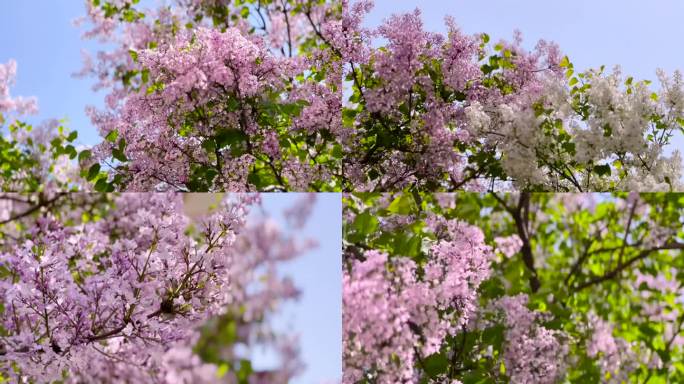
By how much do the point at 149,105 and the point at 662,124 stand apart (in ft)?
8.05

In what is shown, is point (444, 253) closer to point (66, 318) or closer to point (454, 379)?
point (454, 379)

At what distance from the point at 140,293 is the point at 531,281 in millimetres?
1064

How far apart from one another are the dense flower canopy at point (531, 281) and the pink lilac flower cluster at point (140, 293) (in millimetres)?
272

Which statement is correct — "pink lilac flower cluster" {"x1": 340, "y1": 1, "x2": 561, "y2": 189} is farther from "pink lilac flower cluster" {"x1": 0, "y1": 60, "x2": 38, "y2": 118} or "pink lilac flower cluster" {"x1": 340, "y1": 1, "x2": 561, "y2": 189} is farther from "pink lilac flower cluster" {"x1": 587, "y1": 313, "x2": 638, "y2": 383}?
"pink lilac flower cluster" {"x1": 0, "y1": 60, "x2": 38, "y2": 118}

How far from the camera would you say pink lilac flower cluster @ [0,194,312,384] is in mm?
1800

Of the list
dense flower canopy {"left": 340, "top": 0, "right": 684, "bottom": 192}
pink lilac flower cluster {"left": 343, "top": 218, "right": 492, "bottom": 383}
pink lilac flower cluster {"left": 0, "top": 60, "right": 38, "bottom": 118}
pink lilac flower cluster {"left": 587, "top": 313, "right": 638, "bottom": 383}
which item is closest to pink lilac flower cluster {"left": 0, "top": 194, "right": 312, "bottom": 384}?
pink lilac flower cluster {"left": 343, "top": 218, "right": 492, "bottom": 383}

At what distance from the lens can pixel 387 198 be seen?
2039 mm

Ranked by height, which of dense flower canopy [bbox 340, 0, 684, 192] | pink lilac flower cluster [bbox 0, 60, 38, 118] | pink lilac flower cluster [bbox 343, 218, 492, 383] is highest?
pink lilac flower cluster [bbox 0, 60, 38, 118]

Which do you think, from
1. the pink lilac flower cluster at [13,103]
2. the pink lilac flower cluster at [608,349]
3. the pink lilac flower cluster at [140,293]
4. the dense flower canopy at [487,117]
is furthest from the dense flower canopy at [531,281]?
the pink lilac flower cluster at [13,103]

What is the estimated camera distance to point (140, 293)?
1.87 meters

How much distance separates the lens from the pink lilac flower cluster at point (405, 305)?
1.89 metres

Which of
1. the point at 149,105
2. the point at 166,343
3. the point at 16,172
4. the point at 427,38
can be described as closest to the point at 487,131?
the point at 427,38

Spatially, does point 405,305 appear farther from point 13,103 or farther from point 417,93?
point 13,103

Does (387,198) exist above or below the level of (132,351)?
above
